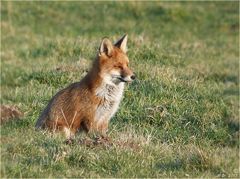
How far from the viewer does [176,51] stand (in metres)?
16.2

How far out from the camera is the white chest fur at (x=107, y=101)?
29.4 feet

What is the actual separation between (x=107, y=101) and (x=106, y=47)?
80 cm

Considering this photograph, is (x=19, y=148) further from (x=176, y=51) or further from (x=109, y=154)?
(x=176, y=51)

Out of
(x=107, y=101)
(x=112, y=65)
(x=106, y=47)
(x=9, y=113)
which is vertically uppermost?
(x=106, y=47)

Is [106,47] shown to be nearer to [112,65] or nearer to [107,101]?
[112,65]

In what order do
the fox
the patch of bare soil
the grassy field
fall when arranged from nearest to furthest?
the grassy field
the fox
the patch of bare soil

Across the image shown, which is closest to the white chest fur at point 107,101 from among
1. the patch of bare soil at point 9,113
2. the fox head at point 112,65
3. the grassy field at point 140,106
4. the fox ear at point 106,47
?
the fox head at point 112,65

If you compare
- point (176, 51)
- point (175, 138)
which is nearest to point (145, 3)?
point (176, 51)

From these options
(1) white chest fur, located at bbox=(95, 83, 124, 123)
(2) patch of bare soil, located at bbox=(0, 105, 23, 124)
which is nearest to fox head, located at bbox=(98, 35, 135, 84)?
(1) white chest fur, located at bbox=(95, 83, 124, 123)

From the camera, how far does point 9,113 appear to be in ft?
32.6

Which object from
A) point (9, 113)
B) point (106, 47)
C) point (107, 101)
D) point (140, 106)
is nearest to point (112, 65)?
point (106, 47)

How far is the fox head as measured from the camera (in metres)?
9.12

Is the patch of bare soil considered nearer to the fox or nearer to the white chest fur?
the fox

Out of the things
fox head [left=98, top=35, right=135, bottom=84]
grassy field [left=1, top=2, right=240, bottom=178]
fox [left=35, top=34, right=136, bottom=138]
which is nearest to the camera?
grassy field [left=1, top=2, right=240, bottom=178]
